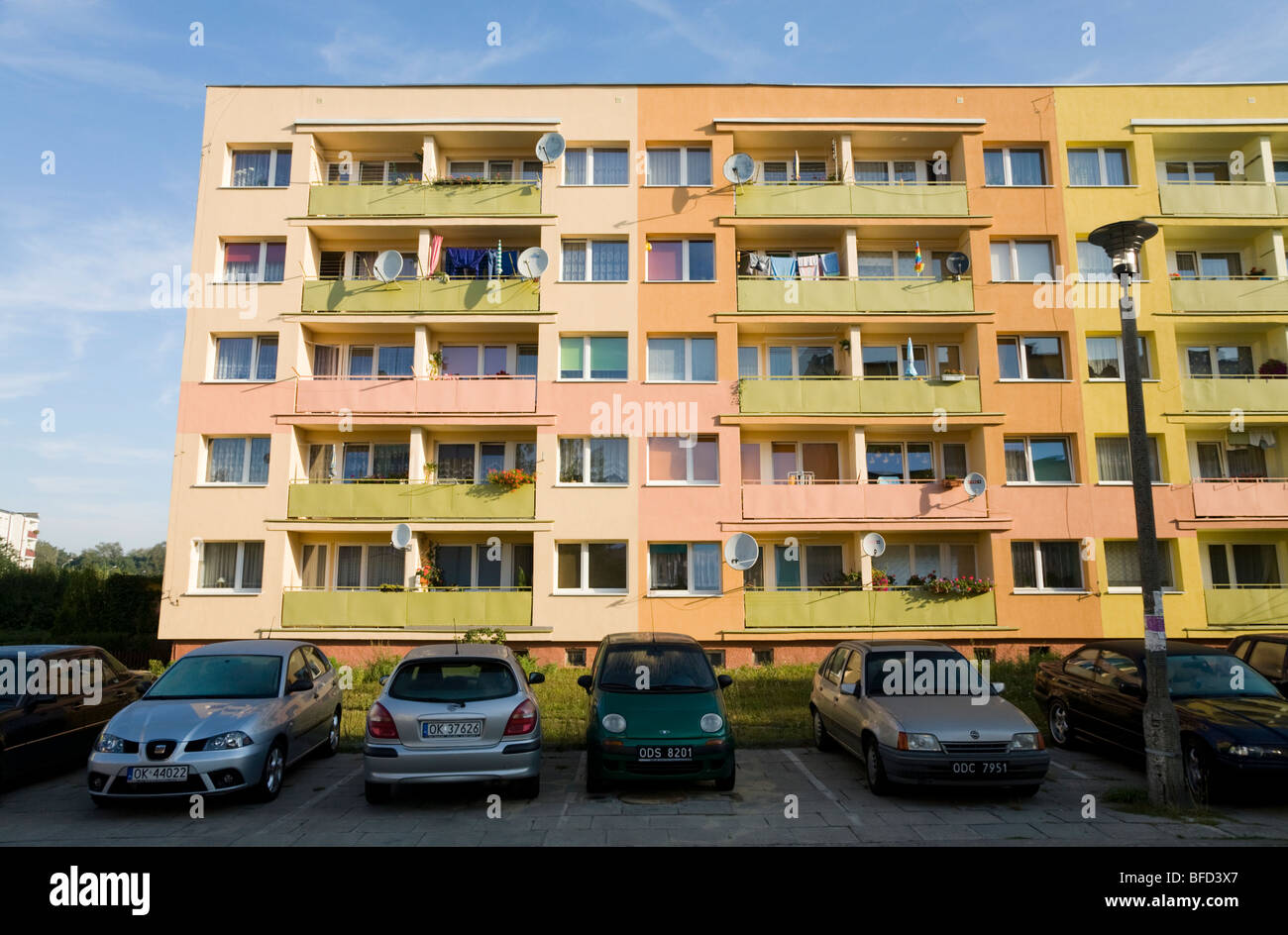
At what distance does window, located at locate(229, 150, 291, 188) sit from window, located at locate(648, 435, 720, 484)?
43.3 ft

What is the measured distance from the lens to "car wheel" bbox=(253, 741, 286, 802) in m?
8.94

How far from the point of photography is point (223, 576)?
20812mm

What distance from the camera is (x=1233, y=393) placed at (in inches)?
845

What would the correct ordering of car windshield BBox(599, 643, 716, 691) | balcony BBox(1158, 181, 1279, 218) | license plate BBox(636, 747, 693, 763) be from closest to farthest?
license plate BBox(636, 747, 693, 763) → car windshield BBox(599, 643, 716, 691) → balcony BBox(1158, 181, 1279, 218)

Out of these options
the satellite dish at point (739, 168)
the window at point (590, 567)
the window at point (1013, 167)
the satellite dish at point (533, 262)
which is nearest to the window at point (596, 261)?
the satellite dish at point (533, 262)

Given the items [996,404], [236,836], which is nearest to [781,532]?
[996,404]

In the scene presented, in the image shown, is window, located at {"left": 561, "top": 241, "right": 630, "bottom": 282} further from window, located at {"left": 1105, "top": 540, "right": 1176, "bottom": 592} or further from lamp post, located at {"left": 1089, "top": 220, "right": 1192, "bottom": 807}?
window, located at {"left": 1105, "top": 540, "right": 1176, "bottom": 592}

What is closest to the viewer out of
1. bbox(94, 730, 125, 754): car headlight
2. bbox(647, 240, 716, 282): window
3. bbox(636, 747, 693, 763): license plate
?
bbox(94, 730, 125, 754): car headlight

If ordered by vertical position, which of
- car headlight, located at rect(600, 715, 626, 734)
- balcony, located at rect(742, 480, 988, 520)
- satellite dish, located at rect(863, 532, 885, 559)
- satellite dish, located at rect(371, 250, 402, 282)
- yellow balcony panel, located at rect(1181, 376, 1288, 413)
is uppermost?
satellite dish, located at rect(371, 250, 402, 282)

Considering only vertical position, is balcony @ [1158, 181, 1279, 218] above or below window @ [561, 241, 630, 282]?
above

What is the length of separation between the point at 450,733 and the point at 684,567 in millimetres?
12580

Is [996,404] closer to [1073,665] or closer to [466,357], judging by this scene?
[1073,665]

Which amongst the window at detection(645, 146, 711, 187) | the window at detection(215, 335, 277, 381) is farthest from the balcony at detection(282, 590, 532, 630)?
the window at detection(645, 146, 711, 187)
